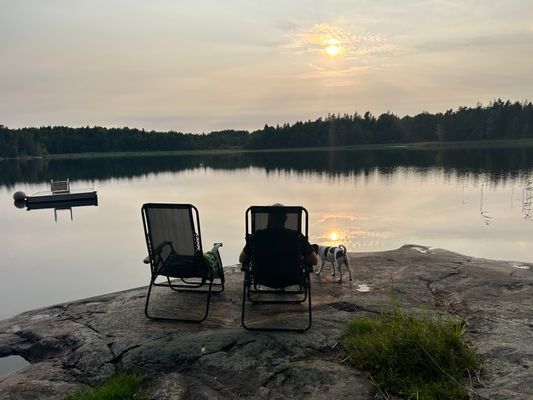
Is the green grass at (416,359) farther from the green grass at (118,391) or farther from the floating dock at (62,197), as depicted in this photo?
the floating dock at (62,197)

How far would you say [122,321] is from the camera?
15.4ft

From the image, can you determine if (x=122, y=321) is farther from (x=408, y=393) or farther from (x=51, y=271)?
(x=51, y=271)

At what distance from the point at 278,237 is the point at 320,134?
345ft

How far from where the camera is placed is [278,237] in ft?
14.8

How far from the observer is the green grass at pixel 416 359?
3.12 meters

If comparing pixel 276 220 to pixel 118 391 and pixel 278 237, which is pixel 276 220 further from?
pixel 118 391

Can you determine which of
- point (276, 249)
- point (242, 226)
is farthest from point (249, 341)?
point (242, 226)

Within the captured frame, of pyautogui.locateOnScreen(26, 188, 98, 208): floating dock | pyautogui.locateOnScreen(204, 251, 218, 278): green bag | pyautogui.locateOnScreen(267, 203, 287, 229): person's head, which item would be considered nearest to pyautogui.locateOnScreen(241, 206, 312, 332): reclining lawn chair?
pyautogui.locateOnScreen(267, 203, 287, 229): person's head

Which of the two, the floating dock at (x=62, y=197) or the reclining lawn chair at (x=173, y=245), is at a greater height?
the reclining lawn chair at (x=173, y=245)

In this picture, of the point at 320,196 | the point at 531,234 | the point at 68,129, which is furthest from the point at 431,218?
the point at 68,129

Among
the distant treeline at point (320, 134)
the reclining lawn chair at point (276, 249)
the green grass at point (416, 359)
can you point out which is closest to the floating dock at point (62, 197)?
the reclining lawn chair at point (276, 249)

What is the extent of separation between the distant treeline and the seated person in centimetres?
9400

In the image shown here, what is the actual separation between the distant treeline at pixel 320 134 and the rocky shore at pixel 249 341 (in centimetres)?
9264

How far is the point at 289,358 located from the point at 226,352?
1.80ft
